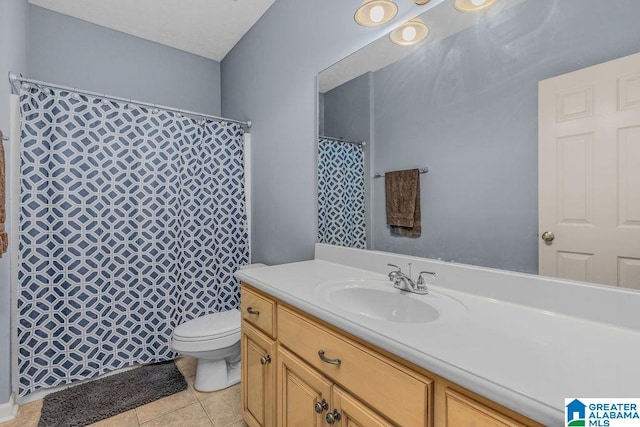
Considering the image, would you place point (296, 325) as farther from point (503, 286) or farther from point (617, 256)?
point (617, 256)

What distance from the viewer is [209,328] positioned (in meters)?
1.84

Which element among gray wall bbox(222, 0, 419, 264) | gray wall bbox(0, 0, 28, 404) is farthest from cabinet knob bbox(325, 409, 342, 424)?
gray wall bbox(0, 0, 28, 404)

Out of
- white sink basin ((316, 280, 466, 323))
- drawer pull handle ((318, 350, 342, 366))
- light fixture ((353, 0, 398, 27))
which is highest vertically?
light fixture ((353, 0, 398, 27))

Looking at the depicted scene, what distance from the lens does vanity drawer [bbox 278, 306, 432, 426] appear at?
669 millimetres

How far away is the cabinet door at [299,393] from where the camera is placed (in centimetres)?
95

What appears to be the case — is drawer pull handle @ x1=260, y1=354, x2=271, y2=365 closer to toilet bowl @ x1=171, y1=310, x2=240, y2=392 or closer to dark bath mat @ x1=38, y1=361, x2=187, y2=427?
toilet bowl @ x1=171, y1=310, x2=240, y2=392

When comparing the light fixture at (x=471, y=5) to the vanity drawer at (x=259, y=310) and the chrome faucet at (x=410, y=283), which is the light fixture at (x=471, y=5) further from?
the vanity drawer at (x=259, y=310)

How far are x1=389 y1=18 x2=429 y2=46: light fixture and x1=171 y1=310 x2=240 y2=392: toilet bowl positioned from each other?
1.82m

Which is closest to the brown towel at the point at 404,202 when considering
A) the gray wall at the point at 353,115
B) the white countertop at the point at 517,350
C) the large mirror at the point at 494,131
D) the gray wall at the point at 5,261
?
the large mirror at the point at 494,131

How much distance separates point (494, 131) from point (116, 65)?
2.95 meters

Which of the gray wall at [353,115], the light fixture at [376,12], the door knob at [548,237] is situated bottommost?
the door knob at [548,237]

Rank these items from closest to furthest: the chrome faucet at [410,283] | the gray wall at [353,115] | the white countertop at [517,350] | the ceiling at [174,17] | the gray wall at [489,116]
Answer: the white countertop at [517,350], the gray wall at [489,116], the chrome faucet at [410,283], the gray wall at [353,115], the ceiling at [174,17]

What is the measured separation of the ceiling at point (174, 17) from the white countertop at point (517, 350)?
2.31m

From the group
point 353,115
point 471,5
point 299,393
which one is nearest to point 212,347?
point 299,393
